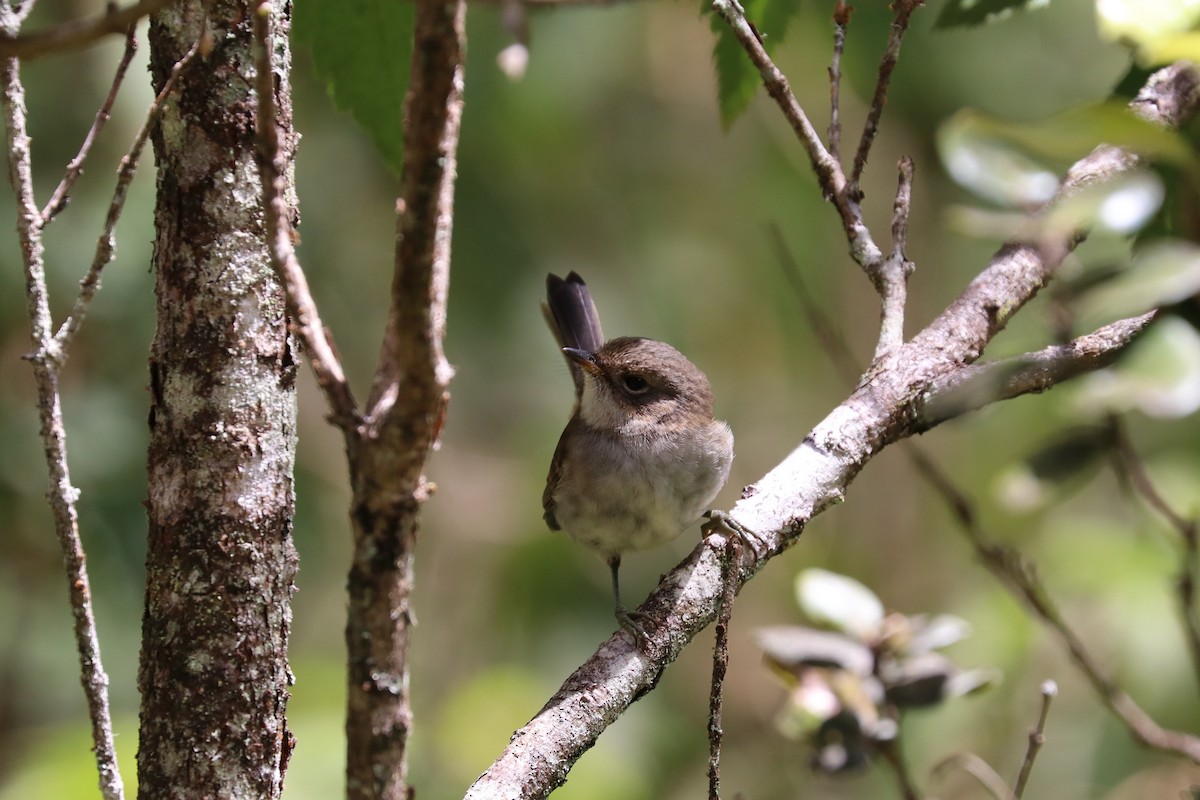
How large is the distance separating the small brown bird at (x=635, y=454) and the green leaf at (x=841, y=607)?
0.68 m

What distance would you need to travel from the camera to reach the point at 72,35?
1.12 metres

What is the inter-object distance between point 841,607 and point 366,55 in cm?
185

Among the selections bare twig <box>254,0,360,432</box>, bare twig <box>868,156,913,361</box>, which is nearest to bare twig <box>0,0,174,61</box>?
bare twig <box>254,0,360,432</box>

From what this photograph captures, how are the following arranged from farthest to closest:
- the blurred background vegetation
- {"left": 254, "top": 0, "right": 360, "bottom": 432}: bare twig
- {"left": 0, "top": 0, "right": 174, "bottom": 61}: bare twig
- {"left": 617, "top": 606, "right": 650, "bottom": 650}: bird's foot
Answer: the blurred background vegetation < {"left": 617, "top": 606, "right": 650, "bottom": 650}: bird's foot < {"left": 254, "top": 0, "right": 360, "bottom": 432}: bare twig < {"left": 0, "top": 0, "right": 174, "bottom": 61}: bare twig

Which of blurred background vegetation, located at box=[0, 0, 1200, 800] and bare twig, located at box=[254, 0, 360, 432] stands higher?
blurred background vegetation, located at box=[0, 0, 1200, 800]

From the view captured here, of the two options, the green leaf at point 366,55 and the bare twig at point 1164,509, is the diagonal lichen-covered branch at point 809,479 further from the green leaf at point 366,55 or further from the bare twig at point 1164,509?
the green leaf at point 366,55

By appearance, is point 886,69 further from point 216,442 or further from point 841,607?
point 216,442

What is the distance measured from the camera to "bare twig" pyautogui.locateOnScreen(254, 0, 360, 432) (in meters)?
1.26

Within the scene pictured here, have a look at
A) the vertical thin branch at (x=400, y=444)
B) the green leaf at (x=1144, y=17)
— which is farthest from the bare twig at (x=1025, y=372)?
the vertical thin branch at (x=400, y=444)

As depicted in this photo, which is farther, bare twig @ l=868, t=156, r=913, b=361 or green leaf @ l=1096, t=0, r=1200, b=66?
bare twig @ l=868, t=156, r=913, b=361

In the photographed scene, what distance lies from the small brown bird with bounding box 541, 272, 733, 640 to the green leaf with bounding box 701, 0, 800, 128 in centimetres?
139

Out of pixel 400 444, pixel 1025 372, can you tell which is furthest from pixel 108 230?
pixel 1025 372

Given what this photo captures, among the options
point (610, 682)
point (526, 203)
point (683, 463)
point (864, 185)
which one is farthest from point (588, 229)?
point (610, 682)

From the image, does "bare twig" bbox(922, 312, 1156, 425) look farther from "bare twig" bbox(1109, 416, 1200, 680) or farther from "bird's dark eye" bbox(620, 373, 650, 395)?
"bird's dark eye" bbox(620, 373, 650, 395)
